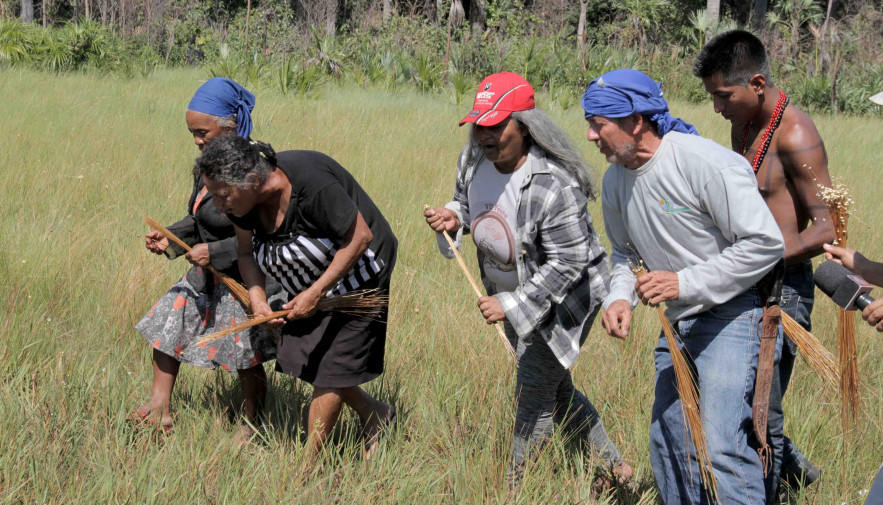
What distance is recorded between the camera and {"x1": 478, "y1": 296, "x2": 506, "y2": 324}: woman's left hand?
296cm

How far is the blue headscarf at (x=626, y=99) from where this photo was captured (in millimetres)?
2600

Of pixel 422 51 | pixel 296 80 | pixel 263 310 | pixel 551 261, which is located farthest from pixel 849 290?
pixel 422 51

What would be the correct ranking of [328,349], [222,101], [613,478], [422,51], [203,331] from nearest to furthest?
[328,349] → [613,478] → [222,101] → [203,331] → [422,51]

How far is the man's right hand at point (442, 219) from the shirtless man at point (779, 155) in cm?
110

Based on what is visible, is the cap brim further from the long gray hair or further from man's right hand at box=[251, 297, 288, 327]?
man's right hand at box=[251, 297, 288, 327]

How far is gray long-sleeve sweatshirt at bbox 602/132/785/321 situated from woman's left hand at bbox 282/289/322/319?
1121 mm

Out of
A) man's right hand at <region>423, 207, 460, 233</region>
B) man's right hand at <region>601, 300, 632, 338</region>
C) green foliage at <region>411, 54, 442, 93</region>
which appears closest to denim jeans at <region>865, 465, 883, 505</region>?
man's right hand at <region>601, 300, 632, 338</region>

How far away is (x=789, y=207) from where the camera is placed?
3119 millimetres

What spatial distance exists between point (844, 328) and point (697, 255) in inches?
31.5

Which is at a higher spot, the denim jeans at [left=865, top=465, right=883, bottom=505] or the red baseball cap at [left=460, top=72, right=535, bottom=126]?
the red baseball cap at [left=460, top=72, right=535, bottom=126]

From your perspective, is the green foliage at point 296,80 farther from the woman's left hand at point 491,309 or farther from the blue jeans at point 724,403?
the blue jeans at point 724,403

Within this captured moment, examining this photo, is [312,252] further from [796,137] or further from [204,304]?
Answer: [796,137]

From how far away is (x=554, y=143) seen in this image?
9.90 feet

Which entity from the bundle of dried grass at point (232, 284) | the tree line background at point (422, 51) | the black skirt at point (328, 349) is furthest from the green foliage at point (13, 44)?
the black skirt at point (328, 349)
